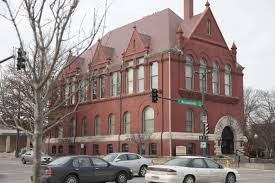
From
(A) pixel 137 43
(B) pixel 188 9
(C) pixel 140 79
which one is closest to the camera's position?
(C) pixel 140 79

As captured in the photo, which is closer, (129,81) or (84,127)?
(129,81)

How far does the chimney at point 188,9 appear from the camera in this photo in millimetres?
54656

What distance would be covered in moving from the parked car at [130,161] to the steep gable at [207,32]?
85.9 ft

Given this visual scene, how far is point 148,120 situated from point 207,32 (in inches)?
516

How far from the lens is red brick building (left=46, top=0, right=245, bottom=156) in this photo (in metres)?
48.3

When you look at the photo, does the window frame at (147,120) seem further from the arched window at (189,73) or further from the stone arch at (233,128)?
the stone arch at (233,128)

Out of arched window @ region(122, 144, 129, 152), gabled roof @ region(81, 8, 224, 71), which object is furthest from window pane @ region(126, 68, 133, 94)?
arched window @ region(122, 144, 129, 152)

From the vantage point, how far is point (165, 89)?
48.2 metres

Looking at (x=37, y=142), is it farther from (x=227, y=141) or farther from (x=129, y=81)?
(x=227, y=141)

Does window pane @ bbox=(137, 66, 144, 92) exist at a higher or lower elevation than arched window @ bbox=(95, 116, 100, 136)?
higher

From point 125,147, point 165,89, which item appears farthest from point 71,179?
point 125,147

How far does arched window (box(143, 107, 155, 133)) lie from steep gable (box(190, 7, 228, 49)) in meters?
9.88

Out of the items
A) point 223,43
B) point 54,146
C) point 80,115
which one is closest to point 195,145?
point 223,43

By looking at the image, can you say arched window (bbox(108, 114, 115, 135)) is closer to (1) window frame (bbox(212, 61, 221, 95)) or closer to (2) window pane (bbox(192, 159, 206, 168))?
(1) window frame (bbox(212, 61, 221, 95))
